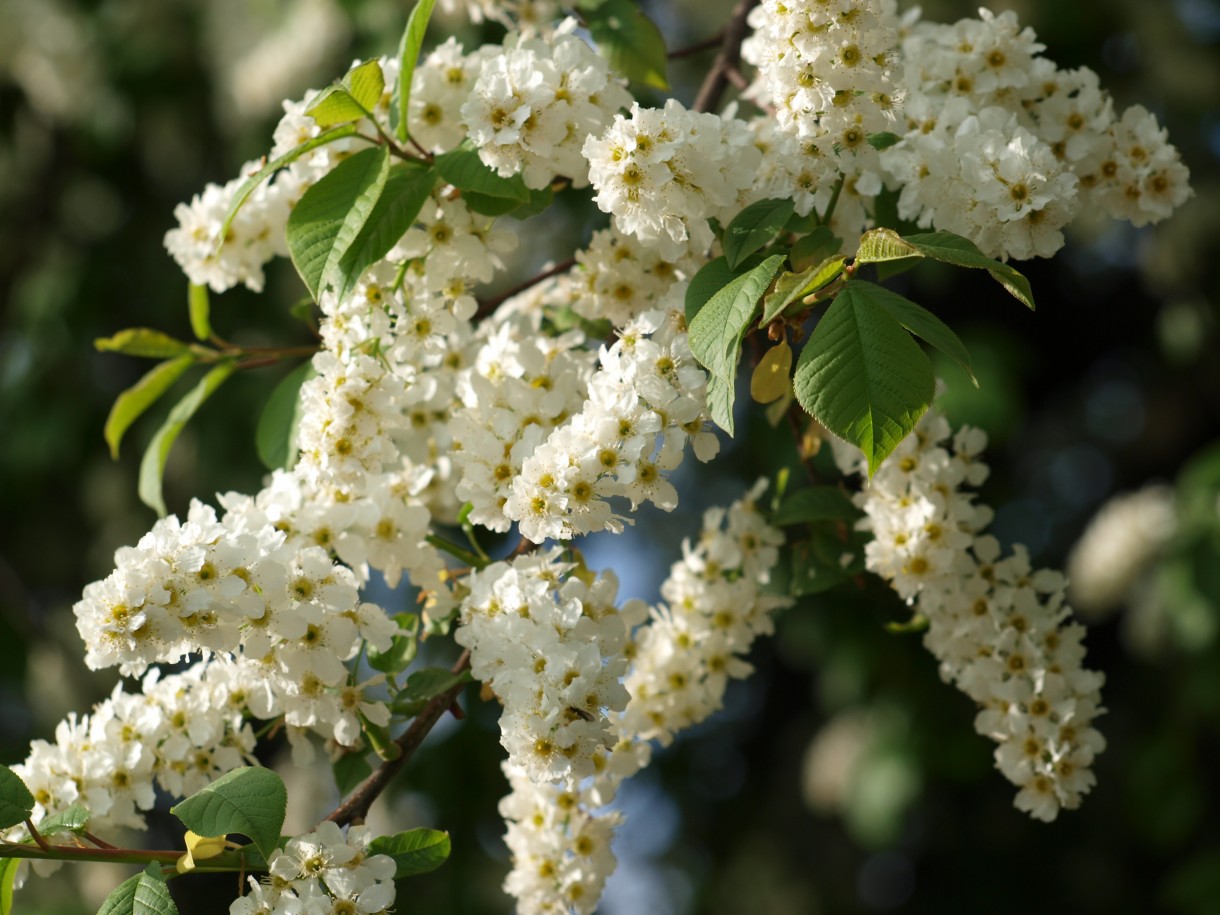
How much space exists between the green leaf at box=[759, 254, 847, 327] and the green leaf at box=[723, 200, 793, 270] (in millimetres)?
72

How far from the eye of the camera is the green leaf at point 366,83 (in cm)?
146

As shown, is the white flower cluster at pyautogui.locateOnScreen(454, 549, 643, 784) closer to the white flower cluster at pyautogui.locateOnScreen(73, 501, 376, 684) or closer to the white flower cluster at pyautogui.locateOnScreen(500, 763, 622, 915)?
the white flower cluster at pyautogui.locateOnScreen(73, 501, 376, 684)

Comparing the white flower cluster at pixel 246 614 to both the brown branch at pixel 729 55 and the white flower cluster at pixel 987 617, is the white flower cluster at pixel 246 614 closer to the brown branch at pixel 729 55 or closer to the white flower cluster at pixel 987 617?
the white flower cluster at pixel 987 617

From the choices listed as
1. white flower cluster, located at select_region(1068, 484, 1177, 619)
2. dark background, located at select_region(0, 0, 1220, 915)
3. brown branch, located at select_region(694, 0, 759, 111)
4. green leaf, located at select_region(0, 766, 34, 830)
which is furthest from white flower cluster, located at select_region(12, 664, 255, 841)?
white flower cluster, located at select_region(1068, 484, 1177, 619)

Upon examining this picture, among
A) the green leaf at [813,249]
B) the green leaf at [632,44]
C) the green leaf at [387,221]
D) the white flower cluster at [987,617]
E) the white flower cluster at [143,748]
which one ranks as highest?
the green leaf at [387,221]

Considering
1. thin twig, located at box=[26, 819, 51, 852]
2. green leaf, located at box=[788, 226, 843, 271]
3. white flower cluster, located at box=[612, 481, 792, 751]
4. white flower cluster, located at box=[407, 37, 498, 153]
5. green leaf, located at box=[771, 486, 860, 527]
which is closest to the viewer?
thin twig, located at box=[26, 819, 51, 852]

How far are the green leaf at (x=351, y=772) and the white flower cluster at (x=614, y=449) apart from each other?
44 centimetres

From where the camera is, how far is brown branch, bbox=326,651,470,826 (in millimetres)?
1420

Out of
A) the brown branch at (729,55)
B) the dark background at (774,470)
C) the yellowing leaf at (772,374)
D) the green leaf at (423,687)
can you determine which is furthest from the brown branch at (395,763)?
the dark background at (774,470)

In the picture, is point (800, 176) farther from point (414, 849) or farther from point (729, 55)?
point (414, 849)

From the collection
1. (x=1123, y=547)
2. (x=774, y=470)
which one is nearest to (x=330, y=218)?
Result: (x=774, y=470)

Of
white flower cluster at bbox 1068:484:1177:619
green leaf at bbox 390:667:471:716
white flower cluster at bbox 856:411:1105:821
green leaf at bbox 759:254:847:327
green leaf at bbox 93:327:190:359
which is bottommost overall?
white flower cluster at bbox 1068:484:1177:619

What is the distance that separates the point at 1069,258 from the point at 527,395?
5.01 metres

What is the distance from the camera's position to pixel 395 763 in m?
1.48
